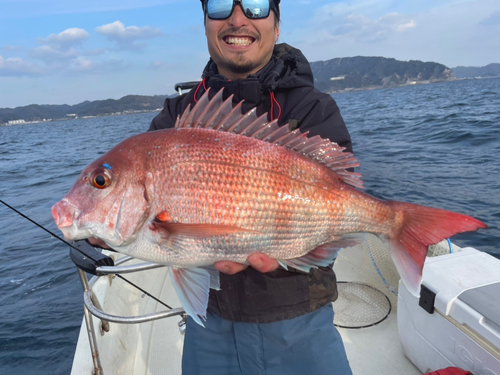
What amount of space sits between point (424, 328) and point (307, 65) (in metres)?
2.47

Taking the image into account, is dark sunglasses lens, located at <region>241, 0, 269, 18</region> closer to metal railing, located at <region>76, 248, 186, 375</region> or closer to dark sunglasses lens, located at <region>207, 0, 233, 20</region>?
dark sunglasses lens, located at <region>207, 0, 233, 20</region>

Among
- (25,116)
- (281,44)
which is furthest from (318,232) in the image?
(25,116)

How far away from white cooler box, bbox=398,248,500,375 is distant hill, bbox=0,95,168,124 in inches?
4668

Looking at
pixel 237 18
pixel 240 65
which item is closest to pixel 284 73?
pixel 240 65

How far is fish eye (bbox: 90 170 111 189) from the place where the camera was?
5.94 feet

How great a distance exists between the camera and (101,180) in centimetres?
181

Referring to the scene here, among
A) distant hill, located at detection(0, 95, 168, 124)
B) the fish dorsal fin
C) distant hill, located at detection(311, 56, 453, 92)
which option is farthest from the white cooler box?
distant hill, located at detection(311, 56, 453, 92)

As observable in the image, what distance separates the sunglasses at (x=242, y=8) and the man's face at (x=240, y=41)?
0.03m

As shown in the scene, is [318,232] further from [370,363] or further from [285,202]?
[370,363]

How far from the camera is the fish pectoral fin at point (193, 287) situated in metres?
1.91

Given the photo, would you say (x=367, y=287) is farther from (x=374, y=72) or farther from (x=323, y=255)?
(x=374, y=72)

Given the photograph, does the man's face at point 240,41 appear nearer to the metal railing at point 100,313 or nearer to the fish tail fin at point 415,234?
the fish tail fin at point 415,234

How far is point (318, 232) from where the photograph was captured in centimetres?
195

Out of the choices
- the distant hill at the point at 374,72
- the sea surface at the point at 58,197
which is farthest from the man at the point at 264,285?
the distant hill at the point at 374,72
